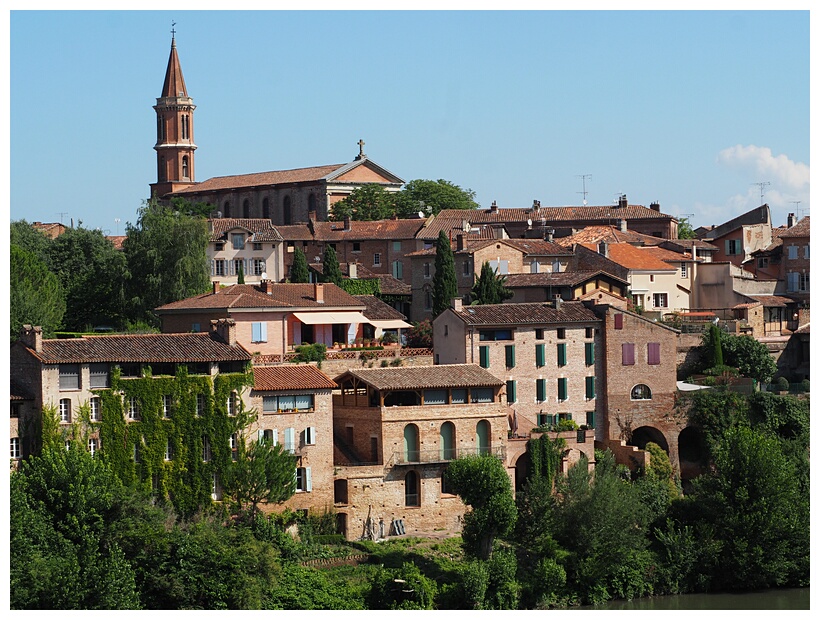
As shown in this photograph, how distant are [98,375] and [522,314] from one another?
16.4m

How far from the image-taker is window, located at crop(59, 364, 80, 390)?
46969mm

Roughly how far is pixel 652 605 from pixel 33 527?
18.5 meters

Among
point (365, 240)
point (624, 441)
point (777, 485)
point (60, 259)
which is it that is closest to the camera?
point (777, 485)

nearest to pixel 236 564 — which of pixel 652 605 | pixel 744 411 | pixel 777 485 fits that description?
pixel 652 605

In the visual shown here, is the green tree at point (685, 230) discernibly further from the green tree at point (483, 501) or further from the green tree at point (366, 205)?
the green tree at point (483, 501)

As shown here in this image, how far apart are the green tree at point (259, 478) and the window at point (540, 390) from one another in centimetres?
1167

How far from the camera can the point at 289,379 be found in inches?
1989

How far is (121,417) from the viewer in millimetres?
47406

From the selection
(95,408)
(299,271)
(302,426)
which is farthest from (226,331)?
(299,271)

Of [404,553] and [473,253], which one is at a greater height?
[473,253]

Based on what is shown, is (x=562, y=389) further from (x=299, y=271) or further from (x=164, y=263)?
(x=164, y=263)

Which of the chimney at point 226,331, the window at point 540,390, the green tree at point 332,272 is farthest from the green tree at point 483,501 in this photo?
the green tree at point 332,272

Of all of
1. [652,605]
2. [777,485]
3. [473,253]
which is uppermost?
[473,253]

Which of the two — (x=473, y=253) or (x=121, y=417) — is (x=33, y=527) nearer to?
(x=121, y=417)
